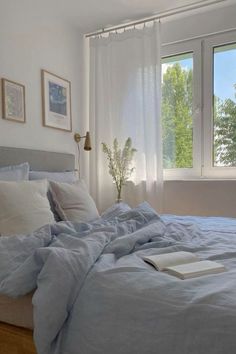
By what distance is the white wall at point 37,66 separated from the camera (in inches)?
95.6

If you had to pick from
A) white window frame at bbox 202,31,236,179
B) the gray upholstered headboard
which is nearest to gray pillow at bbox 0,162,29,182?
the gray upholstered headboard

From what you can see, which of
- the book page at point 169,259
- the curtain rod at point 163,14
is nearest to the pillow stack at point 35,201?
the book page at point 169,259

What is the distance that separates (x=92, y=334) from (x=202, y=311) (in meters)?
0.33

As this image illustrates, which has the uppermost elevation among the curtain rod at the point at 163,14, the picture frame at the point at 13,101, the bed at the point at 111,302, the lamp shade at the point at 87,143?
the curtain rod at the point at 163,14

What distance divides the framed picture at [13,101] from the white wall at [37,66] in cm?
5

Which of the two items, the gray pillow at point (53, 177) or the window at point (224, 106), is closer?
the gray pillow at point (53, 177)

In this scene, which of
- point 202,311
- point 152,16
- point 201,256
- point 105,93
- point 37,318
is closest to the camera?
point 202,311

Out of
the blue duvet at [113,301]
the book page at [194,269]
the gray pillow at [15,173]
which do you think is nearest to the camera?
the blue duvet at [113,301]

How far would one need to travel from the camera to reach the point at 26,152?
243 cm

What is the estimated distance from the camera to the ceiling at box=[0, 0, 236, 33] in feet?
8.38

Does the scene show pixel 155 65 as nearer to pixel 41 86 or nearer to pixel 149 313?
pixel 41 86

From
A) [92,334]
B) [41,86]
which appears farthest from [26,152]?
[92,334]

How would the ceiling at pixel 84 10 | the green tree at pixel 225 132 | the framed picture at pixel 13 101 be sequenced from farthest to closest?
the green tree at pixel 225 132 → the ceiling at pixel 84 10 → the framed picture at pixel 13 101

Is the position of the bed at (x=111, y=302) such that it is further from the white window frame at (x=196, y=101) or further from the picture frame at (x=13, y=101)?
the white window frame at (x=196, y=101)
